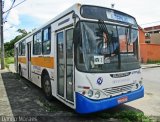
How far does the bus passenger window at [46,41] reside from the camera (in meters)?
9.31

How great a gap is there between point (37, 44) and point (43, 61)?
5.49ft

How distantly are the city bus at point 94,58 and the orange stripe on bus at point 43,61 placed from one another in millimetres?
308

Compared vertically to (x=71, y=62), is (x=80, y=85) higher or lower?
lower

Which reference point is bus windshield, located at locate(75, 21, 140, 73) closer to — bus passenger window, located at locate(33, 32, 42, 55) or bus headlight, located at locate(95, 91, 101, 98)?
bus headlight, located at locate(95, 91, 101, 98)

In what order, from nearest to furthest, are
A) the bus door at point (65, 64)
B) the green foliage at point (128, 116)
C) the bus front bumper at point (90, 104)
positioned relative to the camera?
the bus front bumper at point (90, 104), the green foliage at point (128, 116), the bus door at point (65, 64)

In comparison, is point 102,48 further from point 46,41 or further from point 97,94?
point 46,41

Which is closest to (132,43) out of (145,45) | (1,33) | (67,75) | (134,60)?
(134,60)

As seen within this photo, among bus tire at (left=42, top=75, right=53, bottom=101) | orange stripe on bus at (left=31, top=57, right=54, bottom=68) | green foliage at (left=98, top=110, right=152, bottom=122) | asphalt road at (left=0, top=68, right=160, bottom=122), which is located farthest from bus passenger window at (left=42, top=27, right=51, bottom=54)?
green foliage at (left=98, top=110, right=152, bottom=122)

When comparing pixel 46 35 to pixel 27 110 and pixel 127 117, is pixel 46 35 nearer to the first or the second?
pixel 27 110

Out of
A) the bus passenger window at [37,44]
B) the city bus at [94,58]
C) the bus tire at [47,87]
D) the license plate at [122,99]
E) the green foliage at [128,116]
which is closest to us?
the city bus at [94,58]

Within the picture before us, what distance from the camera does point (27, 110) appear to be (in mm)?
8188

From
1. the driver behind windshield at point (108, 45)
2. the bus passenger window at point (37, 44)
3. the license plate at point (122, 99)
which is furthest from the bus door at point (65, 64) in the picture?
the bus passenger window at point (37, 44)

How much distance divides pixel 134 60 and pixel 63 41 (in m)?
2.15

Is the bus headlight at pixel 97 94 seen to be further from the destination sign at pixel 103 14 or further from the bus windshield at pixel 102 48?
the destination sign at pixel 103 14
